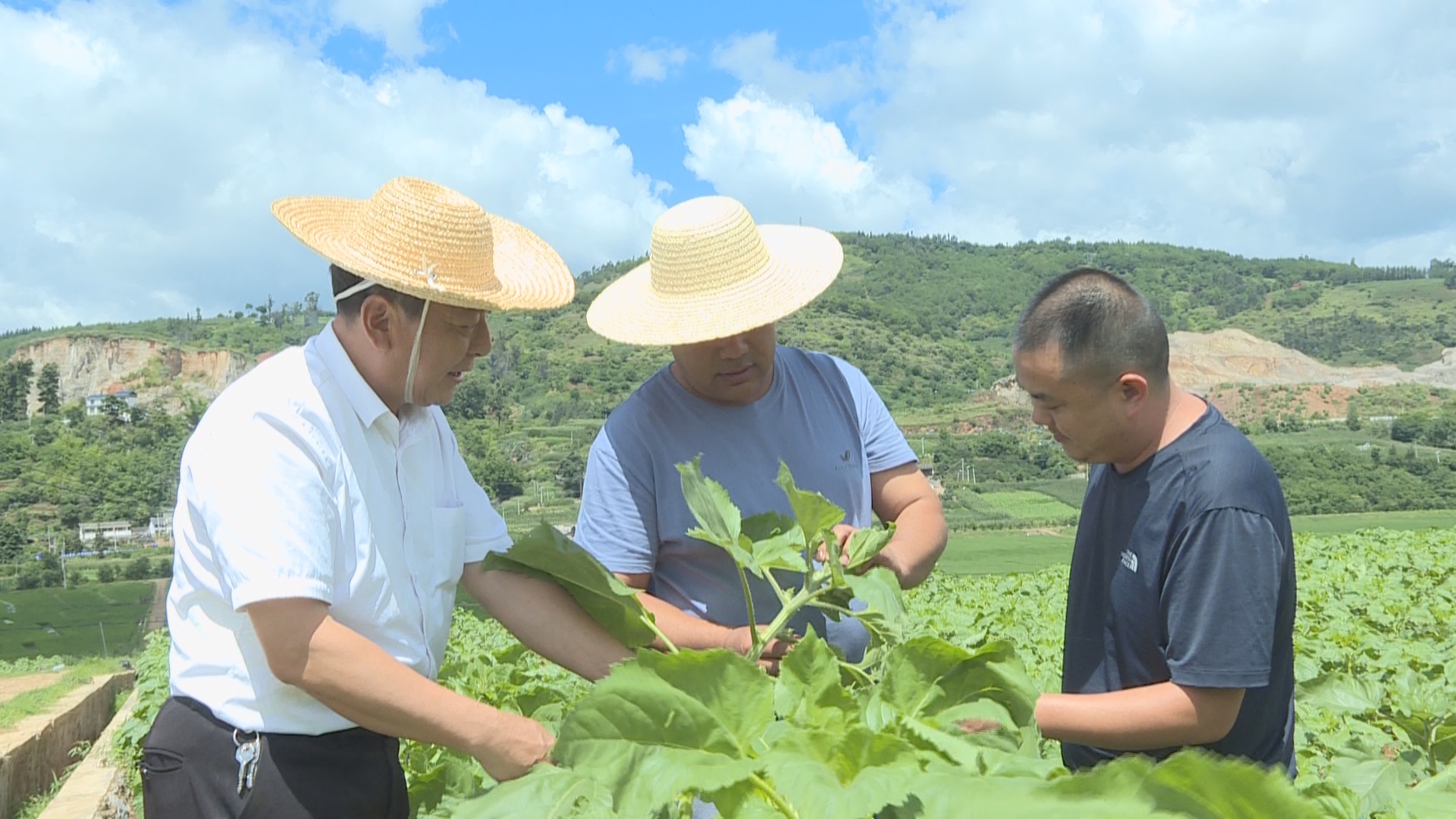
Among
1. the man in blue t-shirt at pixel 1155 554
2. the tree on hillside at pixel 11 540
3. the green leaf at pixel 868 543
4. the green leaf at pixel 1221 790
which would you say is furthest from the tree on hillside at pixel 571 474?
the green leaf at pixel 1221 790

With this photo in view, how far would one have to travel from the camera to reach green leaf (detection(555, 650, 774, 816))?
99 centimetres

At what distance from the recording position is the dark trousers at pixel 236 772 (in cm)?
183

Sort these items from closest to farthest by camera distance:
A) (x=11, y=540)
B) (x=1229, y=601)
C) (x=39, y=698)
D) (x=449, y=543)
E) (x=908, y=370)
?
1. (x=1229, y=601)
2. (x=449, y=543)
3. (x=39, y=698)
4. (x=11, y=540)
5. (x=908, y=370)

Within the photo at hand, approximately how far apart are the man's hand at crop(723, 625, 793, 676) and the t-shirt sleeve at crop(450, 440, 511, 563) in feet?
1.61

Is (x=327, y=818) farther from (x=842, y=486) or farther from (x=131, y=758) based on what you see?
(x=131, y=758)

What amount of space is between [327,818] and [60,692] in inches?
433

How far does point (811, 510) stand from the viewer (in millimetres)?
1445

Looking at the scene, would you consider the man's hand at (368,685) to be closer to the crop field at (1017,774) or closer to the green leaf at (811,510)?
the crop field at (1017,774)

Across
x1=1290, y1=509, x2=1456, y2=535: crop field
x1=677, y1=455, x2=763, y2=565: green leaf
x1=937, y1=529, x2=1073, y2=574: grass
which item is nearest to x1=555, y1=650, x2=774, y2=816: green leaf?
x1=677, y1=455, x2=763, y2=565: green leaf

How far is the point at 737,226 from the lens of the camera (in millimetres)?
2486

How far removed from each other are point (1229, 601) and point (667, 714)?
1.14 m

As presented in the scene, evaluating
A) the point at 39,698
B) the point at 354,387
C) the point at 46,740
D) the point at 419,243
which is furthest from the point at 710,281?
the point at 39,698

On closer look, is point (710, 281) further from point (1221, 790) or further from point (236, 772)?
point (1221, 790)

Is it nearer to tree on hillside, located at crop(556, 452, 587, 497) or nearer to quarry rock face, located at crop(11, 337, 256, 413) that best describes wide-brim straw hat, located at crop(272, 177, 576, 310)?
tree on hillside, located at crop(556, 452, 587, 497)
